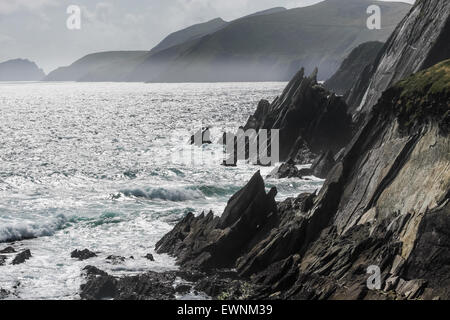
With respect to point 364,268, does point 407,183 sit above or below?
above

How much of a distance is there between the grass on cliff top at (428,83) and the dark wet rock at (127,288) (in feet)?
60.3

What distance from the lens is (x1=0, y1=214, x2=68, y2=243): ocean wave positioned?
1613 inches

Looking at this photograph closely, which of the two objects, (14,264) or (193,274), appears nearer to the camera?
(193,274)

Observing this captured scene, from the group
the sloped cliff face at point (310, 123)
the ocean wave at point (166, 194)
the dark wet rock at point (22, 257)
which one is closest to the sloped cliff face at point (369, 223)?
the dark wet rock at point (22, 257)

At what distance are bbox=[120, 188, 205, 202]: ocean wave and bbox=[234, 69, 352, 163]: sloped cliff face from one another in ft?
67.2

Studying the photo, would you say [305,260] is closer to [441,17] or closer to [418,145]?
[418,145]

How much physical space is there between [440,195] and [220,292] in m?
12.5

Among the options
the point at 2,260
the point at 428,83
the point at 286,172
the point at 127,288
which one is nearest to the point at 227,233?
the point at 127,288

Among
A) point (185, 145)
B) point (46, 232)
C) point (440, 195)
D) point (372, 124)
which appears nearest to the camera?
point (440, 195)

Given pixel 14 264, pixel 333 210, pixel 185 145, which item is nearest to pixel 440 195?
pixel 333 210

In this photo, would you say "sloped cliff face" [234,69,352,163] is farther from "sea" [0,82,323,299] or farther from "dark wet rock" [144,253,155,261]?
"dark wet rock" [144,253,155,261]

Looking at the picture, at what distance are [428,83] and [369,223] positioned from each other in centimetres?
928

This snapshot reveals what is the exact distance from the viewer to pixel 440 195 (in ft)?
87.6

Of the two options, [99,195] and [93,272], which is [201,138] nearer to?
[99,195]
